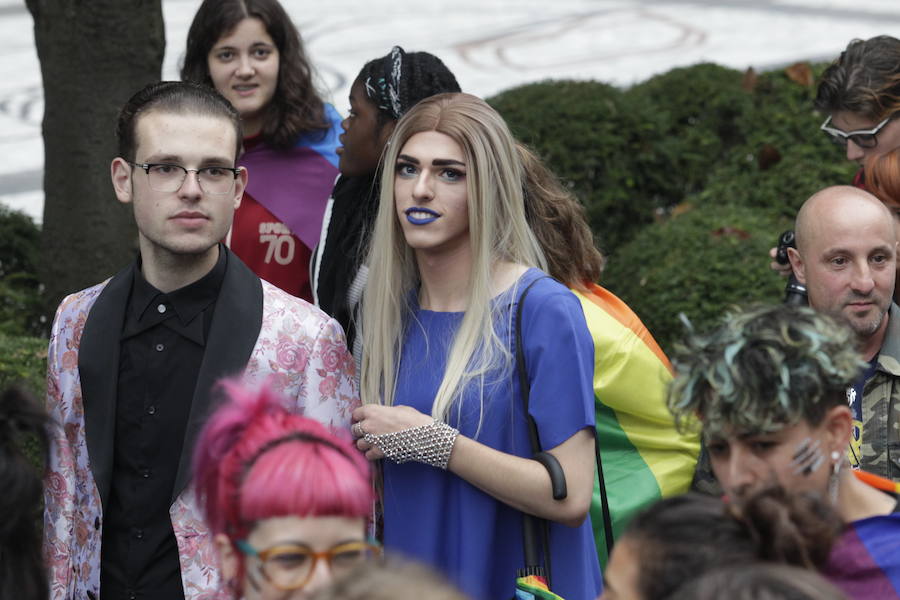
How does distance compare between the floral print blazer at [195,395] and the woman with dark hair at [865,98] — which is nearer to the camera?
the floral print blazer at [195,395]

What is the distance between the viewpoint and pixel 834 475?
2686 mm

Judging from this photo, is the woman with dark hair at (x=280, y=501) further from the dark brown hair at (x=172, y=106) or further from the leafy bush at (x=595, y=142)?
the leafy bush at (x=595, y=142)

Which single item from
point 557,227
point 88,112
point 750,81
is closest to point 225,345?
point 557,227

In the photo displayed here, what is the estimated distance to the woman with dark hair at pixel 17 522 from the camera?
2533mm

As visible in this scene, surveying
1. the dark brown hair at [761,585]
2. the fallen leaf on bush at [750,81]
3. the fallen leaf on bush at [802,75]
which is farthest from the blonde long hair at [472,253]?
the fallen leaf on bush at [750,81]

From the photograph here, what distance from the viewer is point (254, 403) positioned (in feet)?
8.31

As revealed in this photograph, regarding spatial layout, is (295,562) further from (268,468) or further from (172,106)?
(172,106)

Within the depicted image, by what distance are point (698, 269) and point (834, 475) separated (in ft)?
12.3

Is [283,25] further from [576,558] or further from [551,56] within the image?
[551,56]

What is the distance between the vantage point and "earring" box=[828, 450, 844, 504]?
8.73 feet

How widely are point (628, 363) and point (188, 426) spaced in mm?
1397

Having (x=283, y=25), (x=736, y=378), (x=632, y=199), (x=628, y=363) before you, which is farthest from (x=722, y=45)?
(x=736, y=378)

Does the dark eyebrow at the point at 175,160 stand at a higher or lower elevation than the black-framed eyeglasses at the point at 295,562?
higher

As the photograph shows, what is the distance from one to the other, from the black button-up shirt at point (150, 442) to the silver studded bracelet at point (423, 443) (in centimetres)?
55
